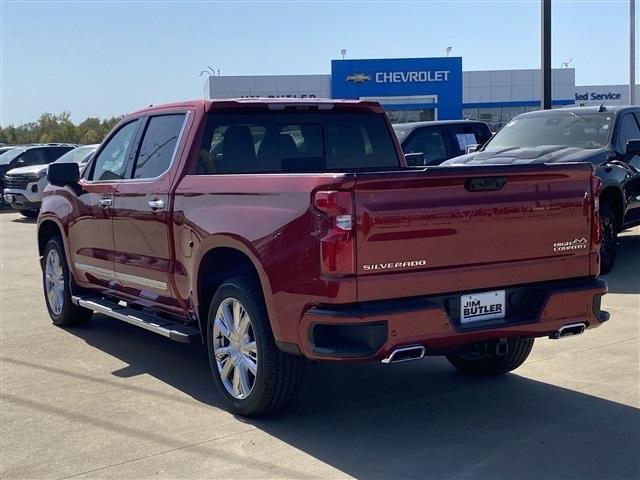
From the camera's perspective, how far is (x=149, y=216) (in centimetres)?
624

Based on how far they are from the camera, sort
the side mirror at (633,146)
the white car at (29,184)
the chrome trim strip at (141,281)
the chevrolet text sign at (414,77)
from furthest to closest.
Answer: the chevrolet text sign at (414,77), the white car at (29,184), the side mirror at (633,146), the chrome trim strip at (141,281)

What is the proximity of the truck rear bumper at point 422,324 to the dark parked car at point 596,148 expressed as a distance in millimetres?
5267

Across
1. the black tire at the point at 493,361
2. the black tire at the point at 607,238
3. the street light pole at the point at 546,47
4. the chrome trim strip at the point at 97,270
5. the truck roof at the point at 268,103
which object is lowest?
the black tire at the point at 493,361

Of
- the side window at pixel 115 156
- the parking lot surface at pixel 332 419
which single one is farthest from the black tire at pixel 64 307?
the side window at pixel 115 156

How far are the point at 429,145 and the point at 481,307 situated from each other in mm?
9931

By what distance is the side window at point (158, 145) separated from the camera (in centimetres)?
630

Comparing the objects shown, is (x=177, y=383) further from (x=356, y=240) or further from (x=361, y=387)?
(x=356, y=240)

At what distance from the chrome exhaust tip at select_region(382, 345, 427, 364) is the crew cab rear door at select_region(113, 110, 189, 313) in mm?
2141

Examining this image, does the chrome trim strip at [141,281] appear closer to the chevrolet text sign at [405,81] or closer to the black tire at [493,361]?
the black tire at [493,361]

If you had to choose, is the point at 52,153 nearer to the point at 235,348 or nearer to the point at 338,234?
the point at 235,348

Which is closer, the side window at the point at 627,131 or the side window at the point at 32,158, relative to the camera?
the side window at the point at 627,131

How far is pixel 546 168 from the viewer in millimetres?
5031

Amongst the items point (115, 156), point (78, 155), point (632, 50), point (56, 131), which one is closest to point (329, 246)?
point (115, 156)

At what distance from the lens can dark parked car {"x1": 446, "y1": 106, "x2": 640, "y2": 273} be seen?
10.2 metres
